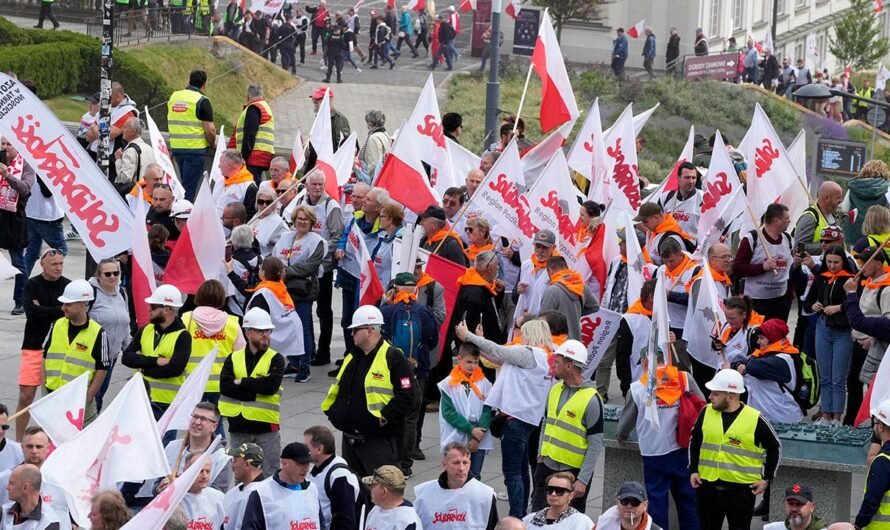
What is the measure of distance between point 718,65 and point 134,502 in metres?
38.1

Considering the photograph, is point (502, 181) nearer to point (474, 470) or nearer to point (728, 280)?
point (728, 280)

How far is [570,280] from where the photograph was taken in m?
15.3

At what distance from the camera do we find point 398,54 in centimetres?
5278

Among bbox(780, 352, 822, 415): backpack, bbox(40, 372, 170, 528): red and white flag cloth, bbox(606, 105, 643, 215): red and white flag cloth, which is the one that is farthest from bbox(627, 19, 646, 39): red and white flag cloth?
bbox(40, 372, 170, 528): red and white flag cloth

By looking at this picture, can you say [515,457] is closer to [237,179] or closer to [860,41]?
[237,179]

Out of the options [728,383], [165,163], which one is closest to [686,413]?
[728,383]

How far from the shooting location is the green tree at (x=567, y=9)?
51.5m

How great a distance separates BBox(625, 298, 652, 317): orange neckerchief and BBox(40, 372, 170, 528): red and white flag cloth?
473 cm

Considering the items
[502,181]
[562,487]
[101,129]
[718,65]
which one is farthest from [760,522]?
[718,65]

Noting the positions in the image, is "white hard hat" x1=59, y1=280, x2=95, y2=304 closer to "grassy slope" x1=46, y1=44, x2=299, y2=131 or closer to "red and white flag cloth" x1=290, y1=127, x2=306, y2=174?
"red and white flag cloth" x1=290, y1=127, x2=306, y2=174

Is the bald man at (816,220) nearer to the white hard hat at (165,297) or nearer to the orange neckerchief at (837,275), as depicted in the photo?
the orange neckerchief at (837,275)

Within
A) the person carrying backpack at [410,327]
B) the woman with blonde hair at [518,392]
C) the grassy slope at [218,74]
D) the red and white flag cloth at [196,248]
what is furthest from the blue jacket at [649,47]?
the woman with blonde hair at [518,392]

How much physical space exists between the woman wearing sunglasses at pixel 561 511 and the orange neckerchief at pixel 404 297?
12.5 ft

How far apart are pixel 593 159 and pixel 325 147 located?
295 cm
